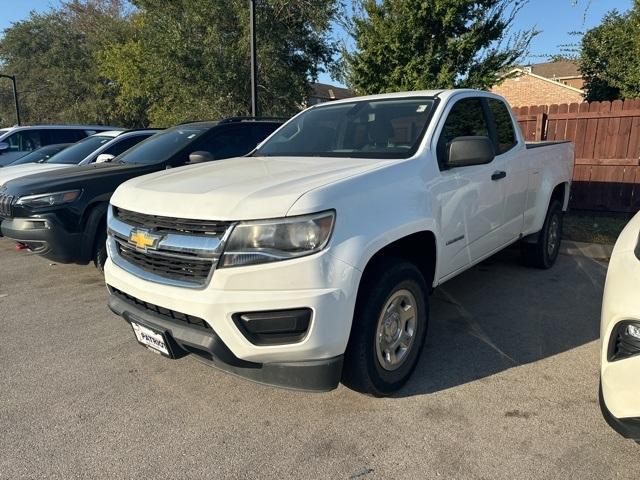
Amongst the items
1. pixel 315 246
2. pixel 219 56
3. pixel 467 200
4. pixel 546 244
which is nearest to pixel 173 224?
pixel 315 246

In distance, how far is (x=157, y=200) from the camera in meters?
2.71

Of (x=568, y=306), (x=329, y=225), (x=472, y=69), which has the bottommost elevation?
(x=568, y=306)

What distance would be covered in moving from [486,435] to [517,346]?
124 centimetres

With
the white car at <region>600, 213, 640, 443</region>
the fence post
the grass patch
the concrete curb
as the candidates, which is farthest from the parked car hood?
the fence post

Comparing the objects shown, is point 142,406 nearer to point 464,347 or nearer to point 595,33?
point 464,347

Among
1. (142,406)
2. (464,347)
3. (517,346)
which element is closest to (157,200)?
(142,406)

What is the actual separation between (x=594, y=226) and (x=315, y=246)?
23.0 feet

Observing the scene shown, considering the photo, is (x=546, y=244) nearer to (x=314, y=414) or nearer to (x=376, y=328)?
(x=376, y=328)

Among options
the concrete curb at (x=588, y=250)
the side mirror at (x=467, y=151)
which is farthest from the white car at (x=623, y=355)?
the concrete curb at (x=588, y=250)

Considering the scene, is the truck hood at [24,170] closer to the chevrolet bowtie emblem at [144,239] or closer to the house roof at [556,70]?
the chevrolet bowtie emblem at [144,239]

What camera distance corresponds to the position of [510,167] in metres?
4.27

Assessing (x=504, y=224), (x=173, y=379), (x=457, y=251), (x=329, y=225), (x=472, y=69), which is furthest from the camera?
(x=472, y=69)

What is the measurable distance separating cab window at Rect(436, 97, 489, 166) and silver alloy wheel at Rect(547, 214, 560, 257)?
190 centimetres

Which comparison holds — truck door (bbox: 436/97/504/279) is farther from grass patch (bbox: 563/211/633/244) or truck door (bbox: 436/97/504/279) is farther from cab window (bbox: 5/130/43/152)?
cab window (bbox: 5/130/43/152)
